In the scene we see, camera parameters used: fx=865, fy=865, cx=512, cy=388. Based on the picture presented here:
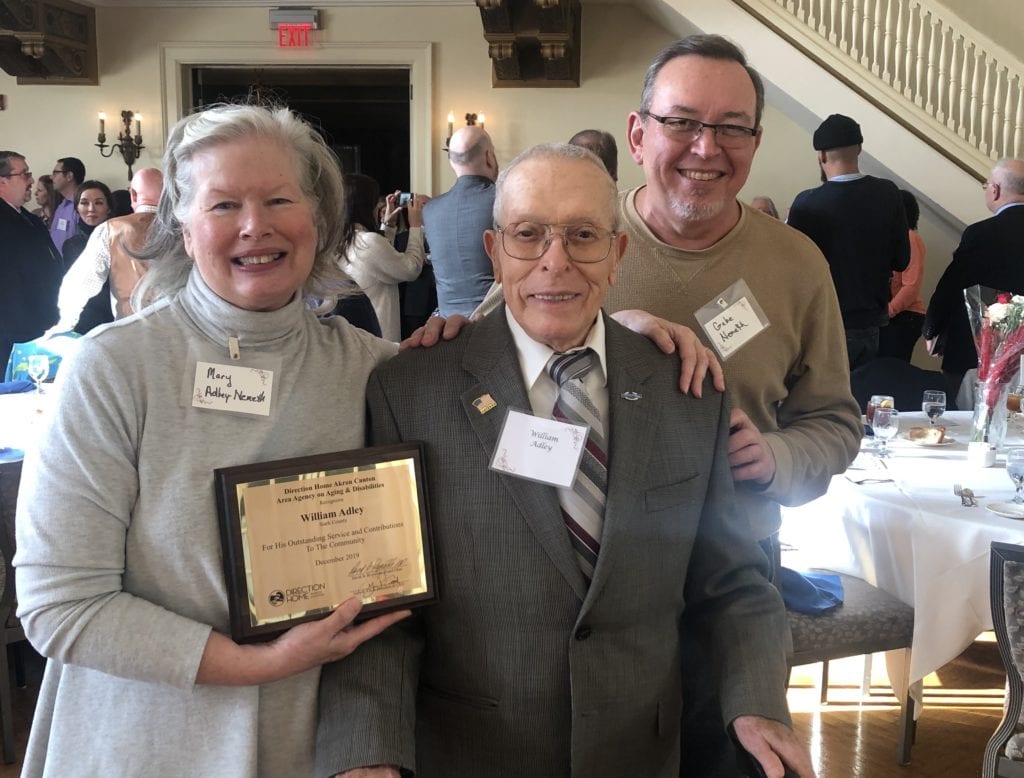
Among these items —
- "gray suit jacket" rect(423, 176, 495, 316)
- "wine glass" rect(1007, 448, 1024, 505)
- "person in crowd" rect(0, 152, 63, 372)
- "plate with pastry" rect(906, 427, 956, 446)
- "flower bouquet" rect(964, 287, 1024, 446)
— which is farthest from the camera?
"person in crowd" rect(0, 152, 63, 372)

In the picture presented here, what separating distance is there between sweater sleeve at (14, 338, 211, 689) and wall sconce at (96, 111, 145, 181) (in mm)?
8226

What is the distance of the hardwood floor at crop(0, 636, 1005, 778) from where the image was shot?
2877 millimetres

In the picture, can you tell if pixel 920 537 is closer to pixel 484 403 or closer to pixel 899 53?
pixel 484 403

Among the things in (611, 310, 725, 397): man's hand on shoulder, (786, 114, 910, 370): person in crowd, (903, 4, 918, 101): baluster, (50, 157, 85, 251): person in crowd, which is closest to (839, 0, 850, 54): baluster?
(903, 4, 918, 101): baluster

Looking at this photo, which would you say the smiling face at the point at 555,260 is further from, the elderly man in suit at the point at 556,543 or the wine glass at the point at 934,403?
the wine glass at the point at 934,403

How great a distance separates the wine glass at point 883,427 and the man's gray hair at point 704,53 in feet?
5.65

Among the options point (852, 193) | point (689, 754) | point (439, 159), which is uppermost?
point (439, 159)

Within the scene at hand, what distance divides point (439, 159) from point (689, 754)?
24.3 feet

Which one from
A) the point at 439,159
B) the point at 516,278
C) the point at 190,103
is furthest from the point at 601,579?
the point at 190,103

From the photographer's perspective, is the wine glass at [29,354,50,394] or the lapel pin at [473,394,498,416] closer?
the lapel pin at [473,394,498,416]

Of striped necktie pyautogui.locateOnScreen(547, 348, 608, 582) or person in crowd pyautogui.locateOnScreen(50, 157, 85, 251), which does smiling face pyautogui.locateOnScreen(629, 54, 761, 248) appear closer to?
striped necktie pyautogui.locateOnScreen(547, 348, 608, 582)

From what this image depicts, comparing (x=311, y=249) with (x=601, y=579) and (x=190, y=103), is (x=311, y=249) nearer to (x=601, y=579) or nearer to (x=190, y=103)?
(x=601, y=579)

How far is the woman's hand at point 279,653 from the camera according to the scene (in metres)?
1.22

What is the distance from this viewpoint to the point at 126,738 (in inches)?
49.0
